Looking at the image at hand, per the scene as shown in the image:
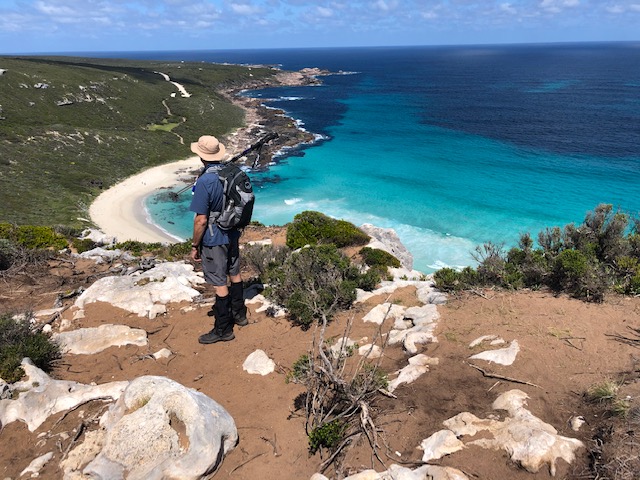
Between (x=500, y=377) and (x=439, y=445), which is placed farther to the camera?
(x=500, y=377)

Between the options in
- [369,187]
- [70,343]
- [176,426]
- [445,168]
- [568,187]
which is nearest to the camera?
[176,426]

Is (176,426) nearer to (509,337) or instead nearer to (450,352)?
(450,352)

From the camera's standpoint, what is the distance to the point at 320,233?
16891 mm

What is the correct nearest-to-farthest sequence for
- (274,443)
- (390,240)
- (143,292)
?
(274,443), (143,292), (390,240)

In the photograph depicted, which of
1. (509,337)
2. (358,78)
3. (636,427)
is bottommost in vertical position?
(509,337)

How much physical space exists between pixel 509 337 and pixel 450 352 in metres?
0.95

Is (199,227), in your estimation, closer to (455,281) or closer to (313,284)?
(313,284)

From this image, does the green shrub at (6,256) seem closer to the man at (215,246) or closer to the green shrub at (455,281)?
the man at (215,246)

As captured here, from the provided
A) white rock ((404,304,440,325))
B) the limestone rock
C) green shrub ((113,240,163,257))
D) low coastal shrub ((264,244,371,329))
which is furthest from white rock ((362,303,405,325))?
the limestone rock

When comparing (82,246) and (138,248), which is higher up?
(82,246)

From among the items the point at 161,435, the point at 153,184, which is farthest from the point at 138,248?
the point at 153,184

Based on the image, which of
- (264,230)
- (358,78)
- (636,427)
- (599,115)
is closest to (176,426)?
(636,427)

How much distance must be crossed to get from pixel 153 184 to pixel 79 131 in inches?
638

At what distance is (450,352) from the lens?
5.53m
